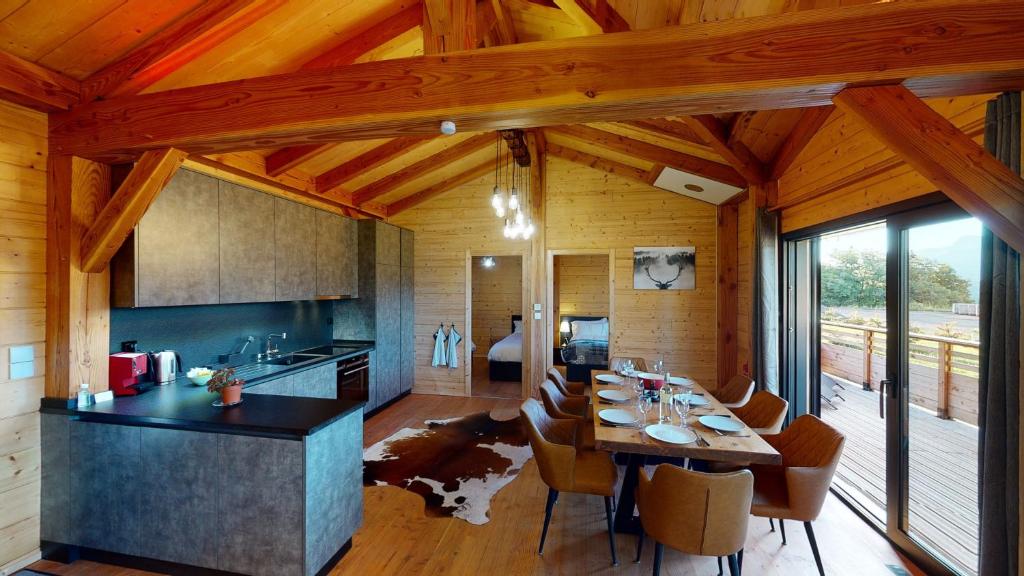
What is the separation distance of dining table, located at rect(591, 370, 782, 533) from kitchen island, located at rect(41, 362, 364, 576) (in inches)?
61.0

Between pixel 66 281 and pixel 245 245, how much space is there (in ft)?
3.57

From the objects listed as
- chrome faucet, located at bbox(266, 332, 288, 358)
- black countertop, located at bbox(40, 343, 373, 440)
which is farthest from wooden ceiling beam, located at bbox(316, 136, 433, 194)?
black countertop, located at bbox(40, 343, 373, 440)

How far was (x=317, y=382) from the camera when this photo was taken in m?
3.65

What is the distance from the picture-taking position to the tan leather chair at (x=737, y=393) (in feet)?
10.8

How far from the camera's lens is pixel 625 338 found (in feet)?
17.8

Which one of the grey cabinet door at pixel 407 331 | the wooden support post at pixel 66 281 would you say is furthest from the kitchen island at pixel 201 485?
the grey cabinet door at pixel 407 331

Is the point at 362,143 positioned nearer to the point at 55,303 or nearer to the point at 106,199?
the point at 106,199

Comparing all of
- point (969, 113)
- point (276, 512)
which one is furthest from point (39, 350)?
point (969, 113)

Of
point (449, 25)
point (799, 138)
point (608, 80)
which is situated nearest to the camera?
point (608, 80)

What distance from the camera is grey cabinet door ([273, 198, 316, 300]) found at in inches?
141

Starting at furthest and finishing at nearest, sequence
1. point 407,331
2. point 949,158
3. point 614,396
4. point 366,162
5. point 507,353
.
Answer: point 507,353 → point 407,331 → point 366,162 → point 614,396 → point 949,158

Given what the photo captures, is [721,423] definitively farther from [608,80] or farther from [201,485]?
Result: [201,485]

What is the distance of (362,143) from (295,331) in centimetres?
222

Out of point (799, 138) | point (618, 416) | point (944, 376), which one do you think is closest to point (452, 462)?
point (618, 416)
